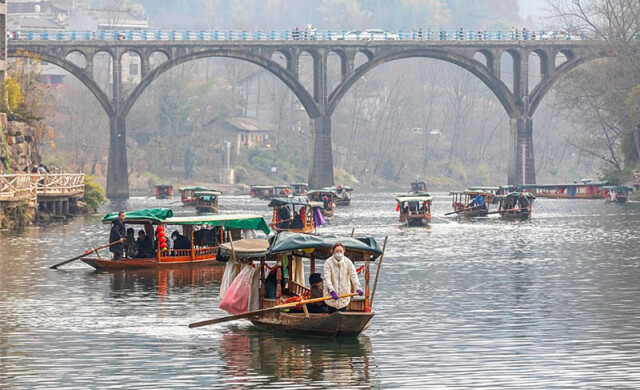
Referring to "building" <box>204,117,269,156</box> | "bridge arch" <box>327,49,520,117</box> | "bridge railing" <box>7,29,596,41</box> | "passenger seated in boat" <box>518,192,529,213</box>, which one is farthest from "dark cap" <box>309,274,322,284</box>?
"building" <box>204,117,269,156</box>

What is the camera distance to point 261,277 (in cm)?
3119

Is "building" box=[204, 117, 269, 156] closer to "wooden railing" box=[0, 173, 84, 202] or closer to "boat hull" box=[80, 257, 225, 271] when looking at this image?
"wooden railing" box=[0, 173, 84, 202]

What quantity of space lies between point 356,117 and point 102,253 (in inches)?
5494

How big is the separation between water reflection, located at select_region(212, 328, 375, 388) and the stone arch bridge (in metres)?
99.8

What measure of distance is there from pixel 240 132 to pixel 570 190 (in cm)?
5797

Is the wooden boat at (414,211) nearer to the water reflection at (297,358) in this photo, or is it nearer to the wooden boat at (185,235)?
the wooden boat at (185,235)

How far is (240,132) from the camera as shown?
176750mm

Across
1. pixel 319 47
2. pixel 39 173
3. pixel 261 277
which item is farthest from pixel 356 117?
pixel 261 277

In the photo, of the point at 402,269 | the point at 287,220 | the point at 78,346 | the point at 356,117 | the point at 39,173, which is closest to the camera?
the point at 78,346

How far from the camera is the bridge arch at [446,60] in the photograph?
446 feet

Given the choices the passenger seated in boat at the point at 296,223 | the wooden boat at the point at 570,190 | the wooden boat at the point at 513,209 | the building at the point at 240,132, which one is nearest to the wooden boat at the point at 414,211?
the wooden boat at the point at 513,209

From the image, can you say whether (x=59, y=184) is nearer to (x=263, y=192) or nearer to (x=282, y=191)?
(x=282, y=191)

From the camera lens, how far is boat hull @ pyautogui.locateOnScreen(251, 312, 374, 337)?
28.9 meters

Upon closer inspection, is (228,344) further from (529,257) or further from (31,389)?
(529,257)
